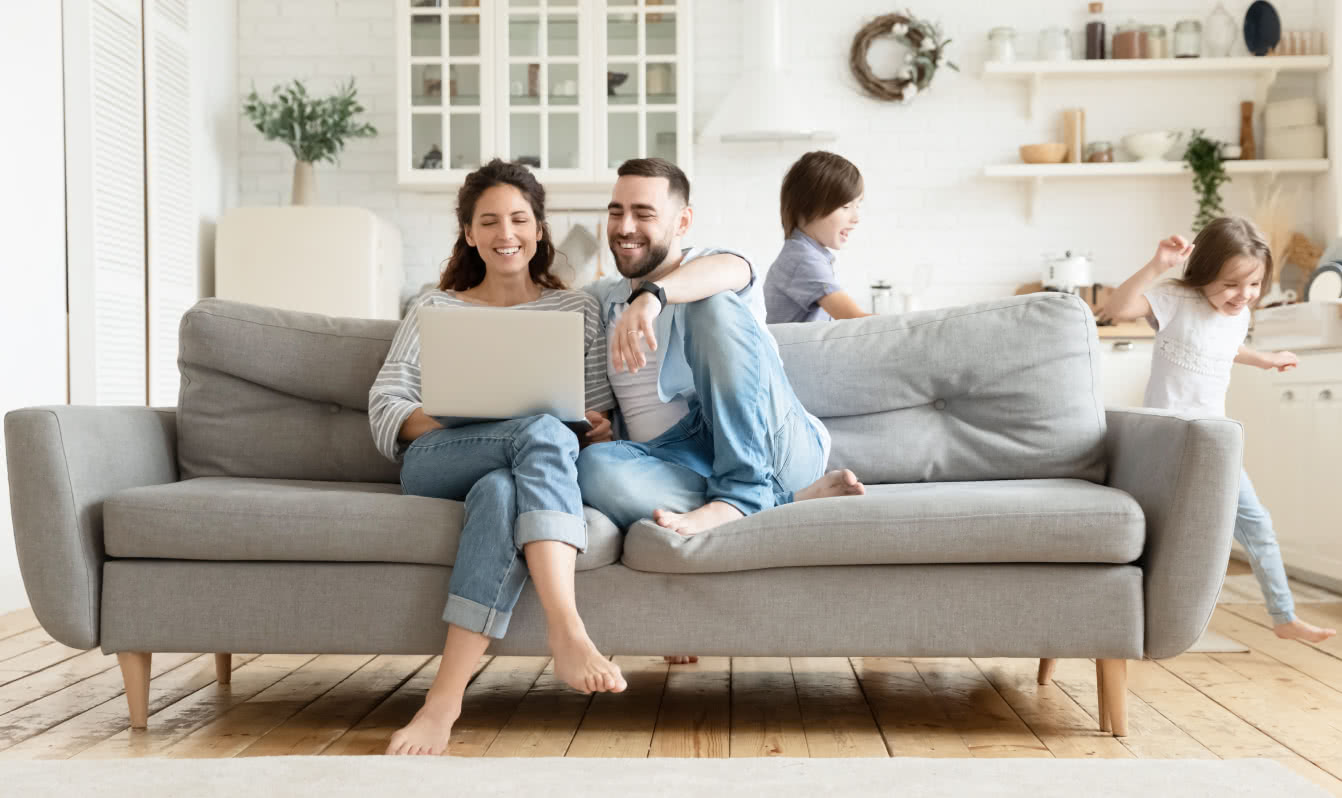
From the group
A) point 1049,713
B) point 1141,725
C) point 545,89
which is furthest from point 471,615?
point 545,89

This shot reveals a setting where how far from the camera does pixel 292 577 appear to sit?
2111 millimetres

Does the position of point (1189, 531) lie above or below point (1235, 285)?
below

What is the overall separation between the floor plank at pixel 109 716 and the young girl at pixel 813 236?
1534 millimetres

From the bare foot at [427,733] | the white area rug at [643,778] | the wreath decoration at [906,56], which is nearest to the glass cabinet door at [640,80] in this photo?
the wreath decoration at [906,56]

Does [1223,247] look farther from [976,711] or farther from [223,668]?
[223,668]

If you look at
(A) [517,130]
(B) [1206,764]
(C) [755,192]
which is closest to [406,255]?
(A) [517,130]

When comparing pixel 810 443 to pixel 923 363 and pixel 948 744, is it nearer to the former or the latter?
pixel 923 363

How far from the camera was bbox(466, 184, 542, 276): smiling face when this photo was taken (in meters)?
2.51

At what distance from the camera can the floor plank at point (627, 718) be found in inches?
80.5

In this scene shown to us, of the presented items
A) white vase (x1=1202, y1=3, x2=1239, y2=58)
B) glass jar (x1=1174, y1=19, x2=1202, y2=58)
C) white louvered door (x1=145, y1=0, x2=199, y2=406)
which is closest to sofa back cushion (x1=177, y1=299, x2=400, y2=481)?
white louvered door (x1=145, y1=0, x2=199, y2=406)

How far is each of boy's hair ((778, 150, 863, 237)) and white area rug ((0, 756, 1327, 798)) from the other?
1.62 metres

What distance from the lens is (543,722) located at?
223 cm

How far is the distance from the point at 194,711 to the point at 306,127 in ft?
10.8

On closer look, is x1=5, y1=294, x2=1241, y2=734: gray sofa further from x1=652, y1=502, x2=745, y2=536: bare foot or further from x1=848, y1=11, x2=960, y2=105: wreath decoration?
x1=848, y1=11, x2=960, y2=105: wreath decoration
